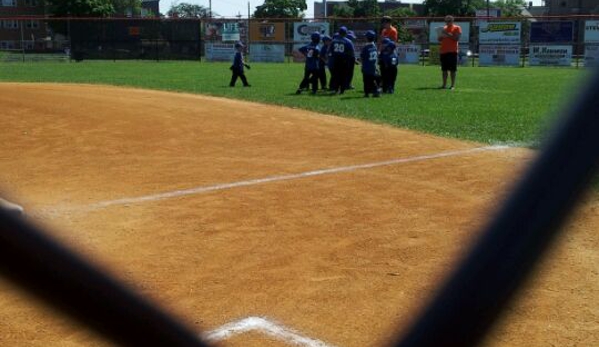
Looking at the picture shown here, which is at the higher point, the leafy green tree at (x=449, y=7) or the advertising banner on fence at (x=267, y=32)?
the leafy green tree at (x=449, y=7)

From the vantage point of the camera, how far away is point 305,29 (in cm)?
3959

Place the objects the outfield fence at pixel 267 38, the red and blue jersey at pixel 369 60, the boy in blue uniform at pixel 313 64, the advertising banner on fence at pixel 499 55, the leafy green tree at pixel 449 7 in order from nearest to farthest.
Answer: the red and blue jersey at pixel 369 60 < the boy in blue uniform at pixel 313 64 < the advertising banner on fence at pixel 499 55 < the outfield fence at pixel 267 38 < the leafy green tree at pixel 449 7

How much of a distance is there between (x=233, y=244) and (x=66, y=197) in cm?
204

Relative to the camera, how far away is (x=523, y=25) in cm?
3394

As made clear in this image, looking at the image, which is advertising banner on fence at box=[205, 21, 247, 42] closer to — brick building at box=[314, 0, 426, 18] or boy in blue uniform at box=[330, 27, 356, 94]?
boy in blue uniform at box=[330, 27, 356, 94]

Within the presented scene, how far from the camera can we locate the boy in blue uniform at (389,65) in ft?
49.3

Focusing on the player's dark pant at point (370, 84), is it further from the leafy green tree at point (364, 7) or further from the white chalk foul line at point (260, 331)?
the leafy green tree at point (364, 7)

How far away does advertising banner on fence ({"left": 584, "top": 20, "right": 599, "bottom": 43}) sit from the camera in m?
31.8

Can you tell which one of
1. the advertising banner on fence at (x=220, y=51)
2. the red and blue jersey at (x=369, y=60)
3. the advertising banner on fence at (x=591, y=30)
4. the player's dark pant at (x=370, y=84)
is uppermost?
the advertising banner on fence at (x=591, y=30)

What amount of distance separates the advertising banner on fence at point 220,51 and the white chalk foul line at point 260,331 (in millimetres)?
37262

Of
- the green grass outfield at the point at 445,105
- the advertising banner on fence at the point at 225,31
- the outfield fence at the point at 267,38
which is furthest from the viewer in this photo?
the advertising banner on fence at the point at 225,31

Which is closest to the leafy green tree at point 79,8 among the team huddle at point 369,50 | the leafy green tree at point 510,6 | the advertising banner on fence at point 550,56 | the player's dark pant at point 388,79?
the leafy green tree at point 510,6

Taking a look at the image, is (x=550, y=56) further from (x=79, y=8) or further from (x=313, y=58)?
(x=79, y=8)

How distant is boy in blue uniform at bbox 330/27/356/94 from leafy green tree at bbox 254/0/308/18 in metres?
58.5
